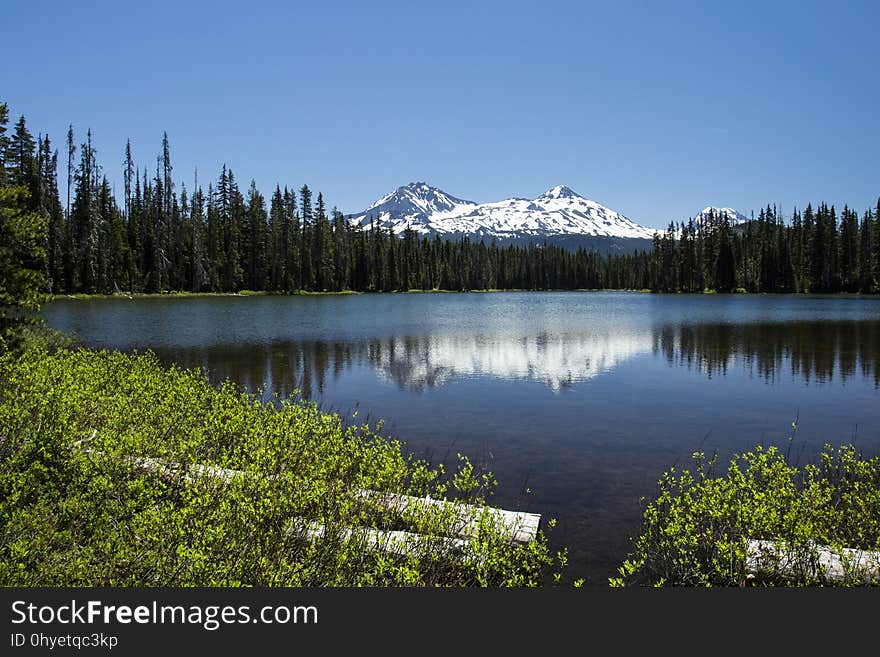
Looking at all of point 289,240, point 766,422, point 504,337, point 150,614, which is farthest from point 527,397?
point 289,240

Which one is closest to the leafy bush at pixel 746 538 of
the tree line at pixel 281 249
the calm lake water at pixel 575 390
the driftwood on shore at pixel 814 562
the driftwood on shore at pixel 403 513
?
the driftwood on shore at pixel 814 562

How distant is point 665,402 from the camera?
60.4 ft

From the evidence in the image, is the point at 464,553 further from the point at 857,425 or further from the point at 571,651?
the point at 857,425

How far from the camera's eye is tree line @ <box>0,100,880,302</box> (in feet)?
271

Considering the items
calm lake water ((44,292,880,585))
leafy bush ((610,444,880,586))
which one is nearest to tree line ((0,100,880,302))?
calm lake water ((44,292,880,585))

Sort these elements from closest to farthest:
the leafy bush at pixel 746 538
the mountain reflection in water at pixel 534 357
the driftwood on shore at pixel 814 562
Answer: the driftwood on shore at pixel 814 562 < the leafy bush at pixel 746 538 < the mountain reflection in water at pixel 534 357

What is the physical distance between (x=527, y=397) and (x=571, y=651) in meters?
14.5

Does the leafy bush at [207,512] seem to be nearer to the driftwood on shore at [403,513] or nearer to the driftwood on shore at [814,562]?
the driftwood on shore at [403,513]

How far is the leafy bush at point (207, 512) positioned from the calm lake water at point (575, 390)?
74.8 inches

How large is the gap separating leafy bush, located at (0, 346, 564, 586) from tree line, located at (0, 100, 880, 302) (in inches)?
2663

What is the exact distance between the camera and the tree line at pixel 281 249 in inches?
3255

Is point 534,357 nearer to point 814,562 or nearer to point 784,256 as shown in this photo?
point 814,562

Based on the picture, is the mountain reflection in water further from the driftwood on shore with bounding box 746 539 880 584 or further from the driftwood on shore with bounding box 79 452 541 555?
the driftwood on shore with bounding box 746 539 880 584

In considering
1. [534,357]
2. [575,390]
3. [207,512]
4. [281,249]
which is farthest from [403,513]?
[281,249]
